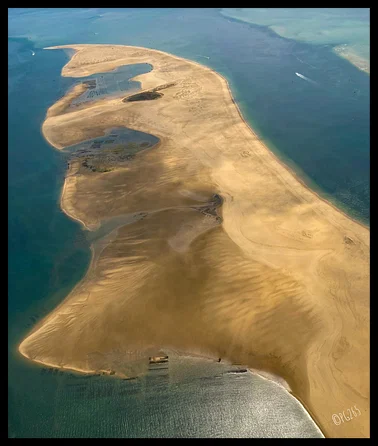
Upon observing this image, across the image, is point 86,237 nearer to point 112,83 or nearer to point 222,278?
point 222,278

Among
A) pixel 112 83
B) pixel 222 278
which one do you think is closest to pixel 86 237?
pixel 222 278

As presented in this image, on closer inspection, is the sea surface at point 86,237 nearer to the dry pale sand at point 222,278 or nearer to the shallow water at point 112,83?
the dry pale sand at point 222,278

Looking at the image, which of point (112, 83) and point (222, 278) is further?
point (112, 83)

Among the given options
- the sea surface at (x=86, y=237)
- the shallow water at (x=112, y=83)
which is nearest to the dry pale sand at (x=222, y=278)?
the sea surface at (x=86, y=237)
